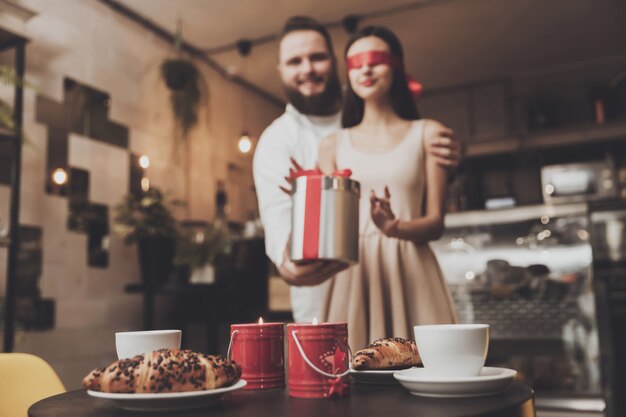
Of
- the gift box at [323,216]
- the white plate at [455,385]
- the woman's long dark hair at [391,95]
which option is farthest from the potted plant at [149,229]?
the white plate at [455,385]

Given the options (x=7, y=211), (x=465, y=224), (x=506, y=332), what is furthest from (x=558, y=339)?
(x=7, y=211)

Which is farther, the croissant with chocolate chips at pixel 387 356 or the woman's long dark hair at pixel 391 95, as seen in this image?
the woman's long dark hair at pixel 391 95

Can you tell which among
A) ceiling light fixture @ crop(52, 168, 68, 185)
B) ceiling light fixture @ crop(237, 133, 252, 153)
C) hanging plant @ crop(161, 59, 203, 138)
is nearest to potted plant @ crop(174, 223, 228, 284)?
ceiling light fixture @ crop(52, 168, 68, 185)

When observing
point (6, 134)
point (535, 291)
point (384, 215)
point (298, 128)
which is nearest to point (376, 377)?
point (384, 215)

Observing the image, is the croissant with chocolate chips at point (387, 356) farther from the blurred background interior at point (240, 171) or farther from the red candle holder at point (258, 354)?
the blurred background interior at point (240, 171)

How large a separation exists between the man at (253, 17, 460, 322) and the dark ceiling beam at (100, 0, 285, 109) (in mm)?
2436

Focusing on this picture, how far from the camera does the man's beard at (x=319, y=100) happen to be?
198cm

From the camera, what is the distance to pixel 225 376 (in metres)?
0.77

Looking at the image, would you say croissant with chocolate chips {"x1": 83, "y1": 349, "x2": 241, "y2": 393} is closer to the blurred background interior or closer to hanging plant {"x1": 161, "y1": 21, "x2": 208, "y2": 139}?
the blurred background interior

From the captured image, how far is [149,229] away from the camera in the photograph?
11.4 feet

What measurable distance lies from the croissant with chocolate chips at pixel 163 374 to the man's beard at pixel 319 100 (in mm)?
1321

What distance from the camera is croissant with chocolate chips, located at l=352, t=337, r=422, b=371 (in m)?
0.92

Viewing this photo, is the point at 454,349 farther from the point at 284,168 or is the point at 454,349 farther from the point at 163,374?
the point at 284,168

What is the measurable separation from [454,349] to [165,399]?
1.21ft
